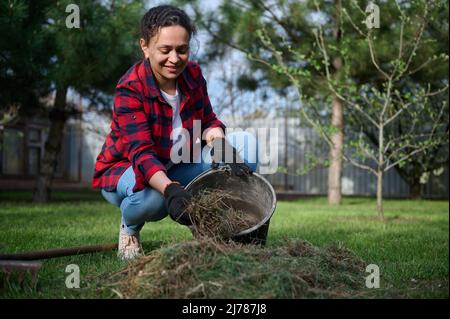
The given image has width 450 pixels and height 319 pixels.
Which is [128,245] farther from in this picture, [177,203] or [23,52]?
[23,52]

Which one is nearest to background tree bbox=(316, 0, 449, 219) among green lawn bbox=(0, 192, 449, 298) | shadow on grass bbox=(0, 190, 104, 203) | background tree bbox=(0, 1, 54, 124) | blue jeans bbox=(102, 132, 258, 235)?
green lawn bbox=(0, 192, 449, 298)

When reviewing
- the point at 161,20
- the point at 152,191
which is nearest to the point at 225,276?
the point at 152,191

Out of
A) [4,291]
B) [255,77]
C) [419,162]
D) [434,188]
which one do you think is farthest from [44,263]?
[434,188]

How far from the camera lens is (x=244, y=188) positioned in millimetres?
2432

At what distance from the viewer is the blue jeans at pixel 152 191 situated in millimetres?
2262

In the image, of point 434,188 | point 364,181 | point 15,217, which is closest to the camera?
point 15,217

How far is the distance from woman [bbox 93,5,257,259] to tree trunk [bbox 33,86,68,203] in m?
4.10

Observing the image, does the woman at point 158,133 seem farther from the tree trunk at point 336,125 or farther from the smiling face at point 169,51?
the tree trunk at point 336,125

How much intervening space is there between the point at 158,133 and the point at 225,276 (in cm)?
90

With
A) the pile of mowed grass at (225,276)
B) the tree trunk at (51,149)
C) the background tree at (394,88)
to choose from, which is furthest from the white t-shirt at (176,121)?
the tree trunk at (51,149)

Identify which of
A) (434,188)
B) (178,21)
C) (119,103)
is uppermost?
(178,21)

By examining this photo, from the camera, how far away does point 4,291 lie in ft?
5.85
